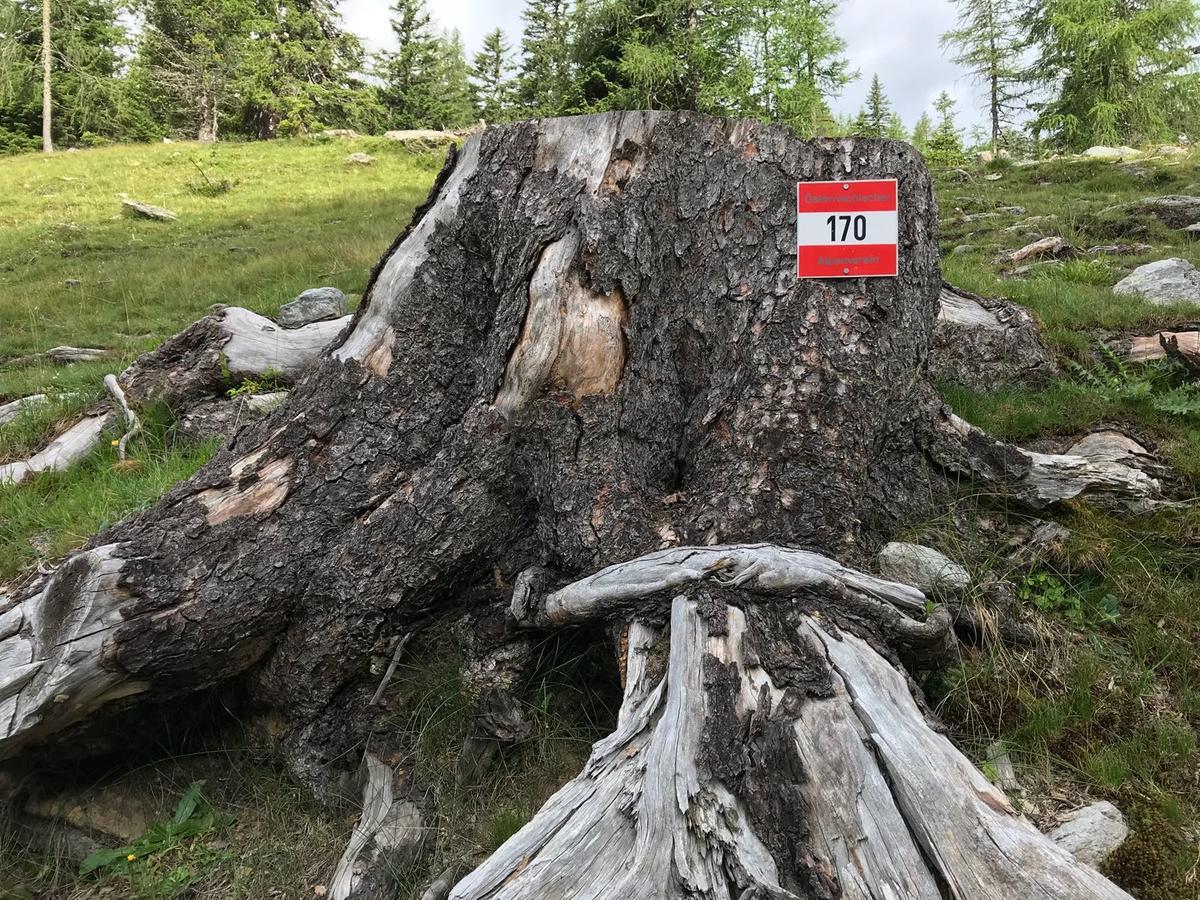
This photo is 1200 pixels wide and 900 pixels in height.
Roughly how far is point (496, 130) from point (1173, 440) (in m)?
3.67

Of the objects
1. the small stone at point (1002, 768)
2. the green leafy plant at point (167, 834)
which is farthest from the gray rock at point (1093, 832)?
the green leafy plant at point (167, 834)

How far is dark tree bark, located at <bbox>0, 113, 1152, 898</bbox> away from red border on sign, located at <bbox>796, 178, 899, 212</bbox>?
0.06 metres

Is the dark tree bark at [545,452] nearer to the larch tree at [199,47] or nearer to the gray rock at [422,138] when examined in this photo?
the gray rock at [422,138]

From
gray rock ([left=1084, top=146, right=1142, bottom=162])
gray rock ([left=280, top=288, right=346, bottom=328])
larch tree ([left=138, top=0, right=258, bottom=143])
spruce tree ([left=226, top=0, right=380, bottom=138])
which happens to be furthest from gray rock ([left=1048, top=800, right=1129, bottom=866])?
larch tree ([left=138, top=0, right=258, bottom=143])

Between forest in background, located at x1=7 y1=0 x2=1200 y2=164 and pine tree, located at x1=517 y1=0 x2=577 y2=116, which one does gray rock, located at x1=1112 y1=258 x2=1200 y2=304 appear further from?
pine tree, located at x1=517 y1=0 x2=577 y2=116

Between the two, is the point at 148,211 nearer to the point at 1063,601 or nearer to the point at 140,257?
the point at 140,257

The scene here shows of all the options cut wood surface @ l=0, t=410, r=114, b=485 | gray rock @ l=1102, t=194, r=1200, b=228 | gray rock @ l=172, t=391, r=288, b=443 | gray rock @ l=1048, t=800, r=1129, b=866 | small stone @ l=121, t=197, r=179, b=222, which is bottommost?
gray rock @ l=1048, t=800, r=1129, b=866

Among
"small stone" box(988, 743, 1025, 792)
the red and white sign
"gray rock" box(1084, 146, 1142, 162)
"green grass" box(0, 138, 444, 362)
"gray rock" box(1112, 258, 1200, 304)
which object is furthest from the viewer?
"gray rock" box(1084, 146, 1142, 162)

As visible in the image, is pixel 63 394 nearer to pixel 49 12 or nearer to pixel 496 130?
pixel 496 130

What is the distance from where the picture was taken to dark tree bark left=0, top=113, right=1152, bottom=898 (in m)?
2.60

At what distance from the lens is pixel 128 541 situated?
2.72m

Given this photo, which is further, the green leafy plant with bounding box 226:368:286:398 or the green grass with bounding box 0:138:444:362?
the green grass with bounding box 0:138:444:362

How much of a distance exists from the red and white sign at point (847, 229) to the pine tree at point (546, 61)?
88.4ft

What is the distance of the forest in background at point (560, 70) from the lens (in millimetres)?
23109
